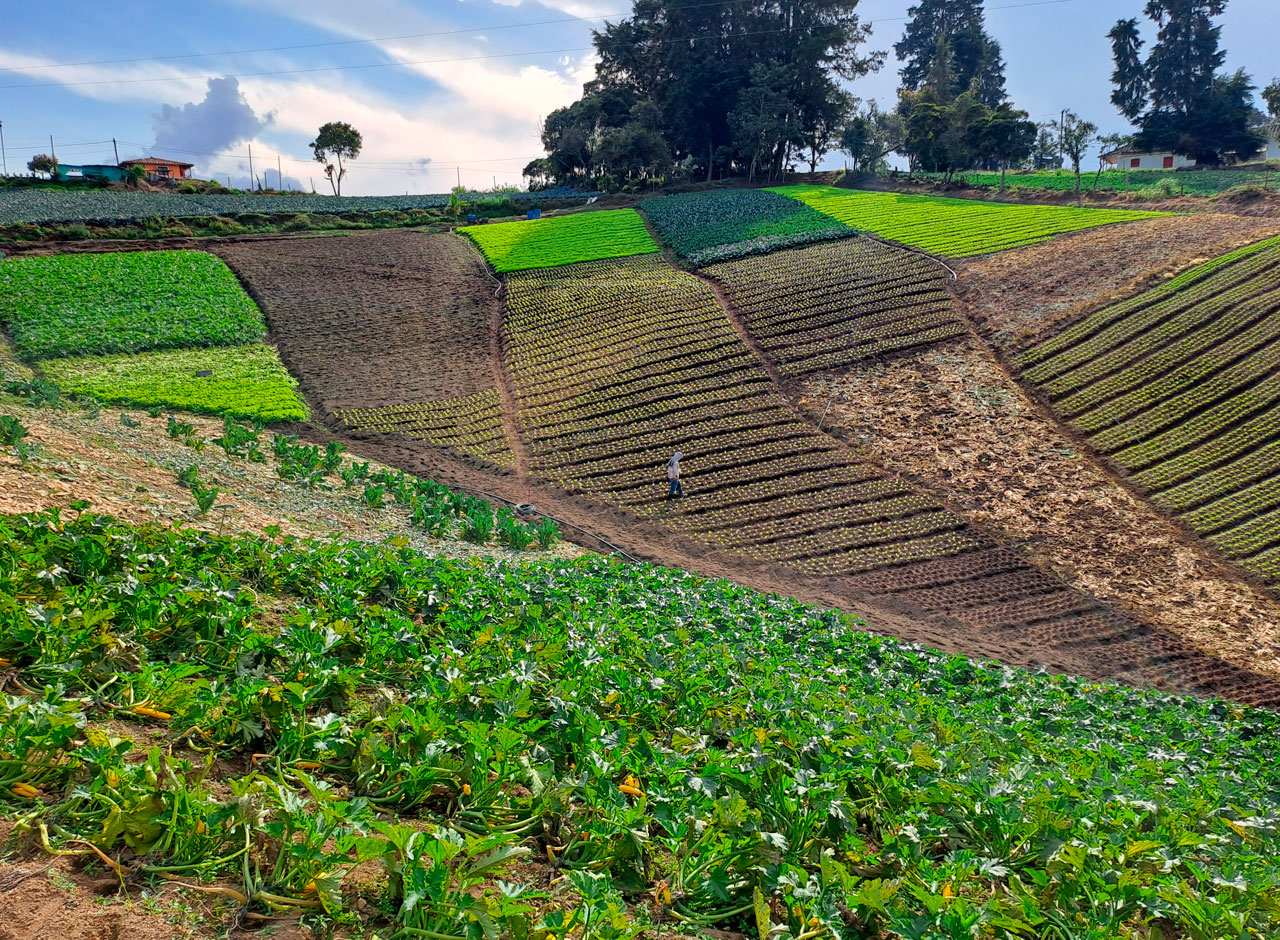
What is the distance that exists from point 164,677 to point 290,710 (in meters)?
0.82

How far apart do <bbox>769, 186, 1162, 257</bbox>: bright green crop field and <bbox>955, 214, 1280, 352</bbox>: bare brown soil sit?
7.30ft

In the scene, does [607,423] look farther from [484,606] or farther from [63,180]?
[63,180]

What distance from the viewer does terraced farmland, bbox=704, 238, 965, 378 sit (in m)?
27.4

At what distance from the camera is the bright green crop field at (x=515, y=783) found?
3621 mm

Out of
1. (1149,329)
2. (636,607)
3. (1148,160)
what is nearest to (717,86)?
(1148,160)

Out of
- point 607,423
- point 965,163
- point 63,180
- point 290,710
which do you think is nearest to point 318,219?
point 63,180

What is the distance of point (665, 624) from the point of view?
997cm

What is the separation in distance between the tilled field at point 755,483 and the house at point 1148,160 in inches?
2271

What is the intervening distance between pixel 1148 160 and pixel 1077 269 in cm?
4984

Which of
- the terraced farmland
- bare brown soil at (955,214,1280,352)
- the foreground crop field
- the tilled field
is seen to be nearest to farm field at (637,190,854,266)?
the terraced farmland

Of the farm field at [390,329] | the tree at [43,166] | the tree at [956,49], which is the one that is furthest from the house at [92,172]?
the tree at [956,49]

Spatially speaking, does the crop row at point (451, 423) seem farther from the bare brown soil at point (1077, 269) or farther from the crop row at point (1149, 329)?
the bare brown soil at point (1077, 269)

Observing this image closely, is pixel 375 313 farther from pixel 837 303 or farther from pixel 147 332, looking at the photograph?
pixel 837 303

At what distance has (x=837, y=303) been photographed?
30984 mm
